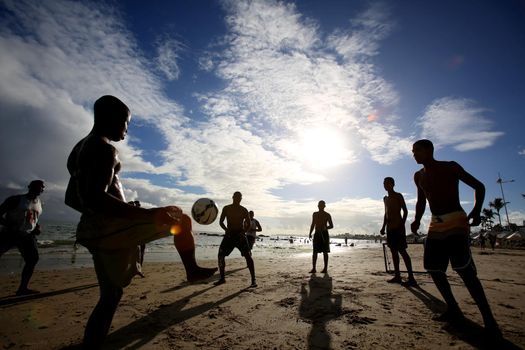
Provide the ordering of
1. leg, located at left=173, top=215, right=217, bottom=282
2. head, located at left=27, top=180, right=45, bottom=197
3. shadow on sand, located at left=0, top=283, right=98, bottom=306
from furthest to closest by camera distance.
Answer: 1. head, located at left=27, top=180, right=45, bottom=197
2. shadow on sand, located at left=0, top=283, right=98, bottom=306
3. leg, located at left=173, top=215, right=217, bottom=282

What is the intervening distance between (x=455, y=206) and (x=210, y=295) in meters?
4.55

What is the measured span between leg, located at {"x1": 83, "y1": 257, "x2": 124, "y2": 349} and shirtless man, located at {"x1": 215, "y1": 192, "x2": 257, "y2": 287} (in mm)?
4592

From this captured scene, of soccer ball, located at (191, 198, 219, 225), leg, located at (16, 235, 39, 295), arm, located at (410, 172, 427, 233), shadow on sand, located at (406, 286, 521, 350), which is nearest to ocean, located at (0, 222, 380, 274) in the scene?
leg, located at (16, 235, 39, 295)

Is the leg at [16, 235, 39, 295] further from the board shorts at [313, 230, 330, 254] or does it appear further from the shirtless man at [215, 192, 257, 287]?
the board shorts at [313, 230, 330, 254]

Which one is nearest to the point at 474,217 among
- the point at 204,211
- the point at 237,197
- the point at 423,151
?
the point at 423,151

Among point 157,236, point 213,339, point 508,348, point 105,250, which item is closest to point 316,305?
point 213,339

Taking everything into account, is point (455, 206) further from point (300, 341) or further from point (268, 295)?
point (268, 295)

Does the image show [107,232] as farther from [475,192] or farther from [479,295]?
[475,192]

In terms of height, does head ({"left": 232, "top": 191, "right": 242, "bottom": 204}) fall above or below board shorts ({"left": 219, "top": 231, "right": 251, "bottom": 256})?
above

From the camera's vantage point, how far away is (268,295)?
5.16m

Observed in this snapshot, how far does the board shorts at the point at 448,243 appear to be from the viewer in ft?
11.0

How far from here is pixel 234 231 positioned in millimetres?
6863

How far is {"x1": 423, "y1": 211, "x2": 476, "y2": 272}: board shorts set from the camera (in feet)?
11.0

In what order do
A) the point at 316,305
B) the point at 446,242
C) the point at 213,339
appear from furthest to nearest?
1. the point at 316,305
2. the point at 446,242
3. the point at 213,339
